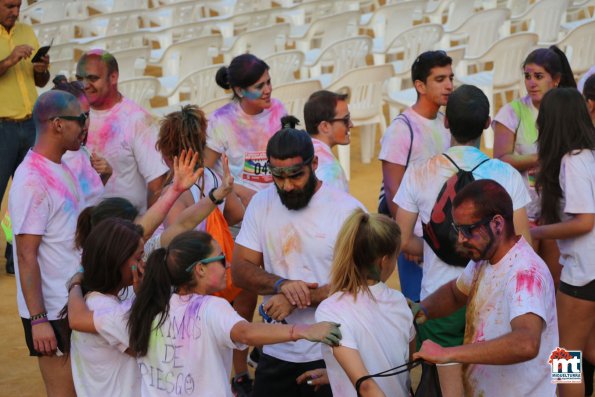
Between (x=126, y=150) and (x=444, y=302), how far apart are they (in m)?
2.65

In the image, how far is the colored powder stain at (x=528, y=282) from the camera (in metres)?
3.92

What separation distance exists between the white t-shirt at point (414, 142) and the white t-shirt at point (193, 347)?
2158 millimetres

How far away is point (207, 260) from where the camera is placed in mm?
4355

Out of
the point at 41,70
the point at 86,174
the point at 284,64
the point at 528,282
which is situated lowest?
the point at 284,64

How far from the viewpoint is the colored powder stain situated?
3.92 m

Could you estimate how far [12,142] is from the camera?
813 centimetres

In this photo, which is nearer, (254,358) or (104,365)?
(104,365)

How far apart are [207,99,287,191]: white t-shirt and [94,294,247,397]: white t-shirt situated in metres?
2.34

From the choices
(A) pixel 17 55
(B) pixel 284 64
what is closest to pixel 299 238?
(A) pixel 17 55

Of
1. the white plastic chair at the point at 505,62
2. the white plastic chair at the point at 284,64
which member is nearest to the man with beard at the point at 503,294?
the white plastic chair at the point at 284,64

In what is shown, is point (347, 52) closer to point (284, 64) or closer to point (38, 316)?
point (284, 64)

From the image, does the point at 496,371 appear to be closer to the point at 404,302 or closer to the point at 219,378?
the point at 404,302

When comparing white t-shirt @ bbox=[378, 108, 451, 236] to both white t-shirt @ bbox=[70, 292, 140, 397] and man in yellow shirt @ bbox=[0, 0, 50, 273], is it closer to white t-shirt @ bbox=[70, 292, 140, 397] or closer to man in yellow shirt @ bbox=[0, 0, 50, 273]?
white t-shirt @ bbox=[70, 292, 140, 397]

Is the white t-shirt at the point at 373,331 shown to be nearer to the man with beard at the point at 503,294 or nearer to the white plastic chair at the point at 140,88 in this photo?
the man with beard at the point at 503,294
